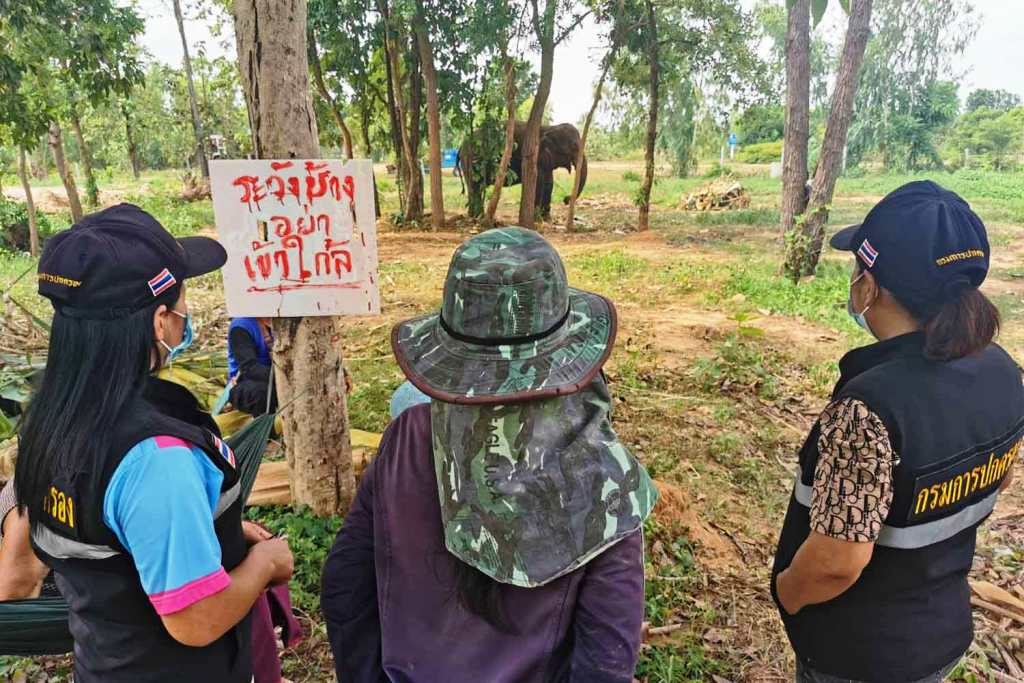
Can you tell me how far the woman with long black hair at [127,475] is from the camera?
1073 millimetres

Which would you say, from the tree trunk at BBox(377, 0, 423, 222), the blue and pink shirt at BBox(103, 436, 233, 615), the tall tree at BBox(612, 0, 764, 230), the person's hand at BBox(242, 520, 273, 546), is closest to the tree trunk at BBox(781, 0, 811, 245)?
the tall tree at BBox(612, 0, 764, 230)

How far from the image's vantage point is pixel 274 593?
1592 millimetres

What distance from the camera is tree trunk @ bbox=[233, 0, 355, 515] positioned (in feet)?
6.95

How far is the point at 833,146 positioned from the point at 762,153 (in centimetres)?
2631

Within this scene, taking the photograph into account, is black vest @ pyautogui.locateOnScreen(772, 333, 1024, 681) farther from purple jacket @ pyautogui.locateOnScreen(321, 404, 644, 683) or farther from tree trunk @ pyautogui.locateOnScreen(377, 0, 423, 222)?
tree trunk @ pyautogui.locateOnScreen(377, 0, 423, 222)

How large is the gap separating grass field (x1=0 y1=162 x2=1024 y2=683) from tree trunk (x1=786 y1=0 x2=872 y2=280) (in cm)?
30

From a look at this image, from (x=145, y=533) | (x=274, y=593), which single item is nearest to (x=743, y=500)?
(x=274, y=593)

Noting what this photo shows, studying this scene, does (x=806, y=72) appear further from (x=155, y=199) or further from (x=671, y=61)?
(x=155, y=199)

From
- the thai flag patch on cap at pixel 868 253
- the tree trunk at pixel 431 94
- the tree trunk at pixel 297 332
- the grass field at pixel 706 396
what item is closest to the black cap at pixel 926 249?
the thai flag patch on cap at pixel 868 253

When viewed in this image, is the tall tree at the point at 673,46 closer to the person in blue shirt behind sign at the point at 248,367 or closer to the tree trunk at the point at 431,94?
the tree trunk at the point at 431,94

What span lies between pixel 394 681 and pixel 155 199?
1594 centimetres

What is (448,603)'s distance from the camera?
105 cm

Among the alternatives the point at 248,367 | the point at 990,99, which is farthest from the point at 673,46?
the point at 990,99

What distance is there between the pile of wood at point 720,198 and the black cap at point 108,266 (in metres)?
14.6
